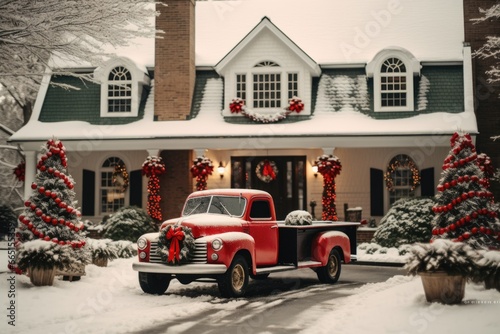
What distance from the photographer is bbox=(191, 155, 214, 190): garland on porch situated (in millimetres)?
22469

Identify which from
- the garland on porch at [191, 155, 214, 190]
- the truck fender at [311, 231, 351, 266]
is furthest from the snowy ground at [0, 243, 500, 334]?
the garland on porch at [191, 155, 214, 190]

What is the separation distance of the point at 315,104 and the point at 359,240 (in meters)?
4.95

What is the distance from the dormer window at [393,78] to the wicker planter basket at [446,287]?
1441 centimetres

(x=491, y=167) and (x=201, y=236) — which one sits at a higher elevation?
(x=491, y=167)

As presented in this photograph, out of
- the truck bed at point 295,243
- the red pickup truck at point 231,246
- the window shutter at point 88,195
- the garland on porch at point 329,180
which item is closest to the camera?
the red pickup truck at point 231,246

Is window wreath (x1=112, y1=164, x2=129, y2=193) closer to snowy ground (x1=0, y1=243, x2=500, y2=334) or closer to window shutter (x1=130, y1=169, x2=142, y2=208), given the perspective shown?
window shutter (x1=130, y1=169, x2=142, y2=208)

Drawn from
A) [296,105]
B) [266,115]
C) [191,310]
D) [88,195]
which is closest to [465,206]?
[191,310]

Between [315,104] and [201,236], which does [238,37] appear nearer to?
[315,104]

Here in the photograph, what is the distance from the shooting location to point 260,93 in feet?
78.8

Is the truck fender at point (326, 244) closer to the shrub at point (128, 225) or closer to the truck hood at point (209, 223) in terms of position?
the truck hood at point (209, 223)

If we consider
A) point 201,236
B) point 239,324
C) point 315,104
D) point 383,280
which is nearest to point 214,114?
point 315,104

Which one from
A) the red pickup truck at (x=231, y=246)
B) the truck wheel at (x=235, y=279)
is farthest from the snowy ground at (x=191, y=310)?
the red pickup truck at (x=231, y=246)

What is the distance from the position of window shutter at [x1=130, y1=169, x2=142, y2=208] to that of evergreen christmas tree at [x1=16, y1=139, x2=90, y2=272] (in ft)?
36.3

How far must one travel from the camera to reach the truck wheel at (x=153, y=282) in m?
12.0
